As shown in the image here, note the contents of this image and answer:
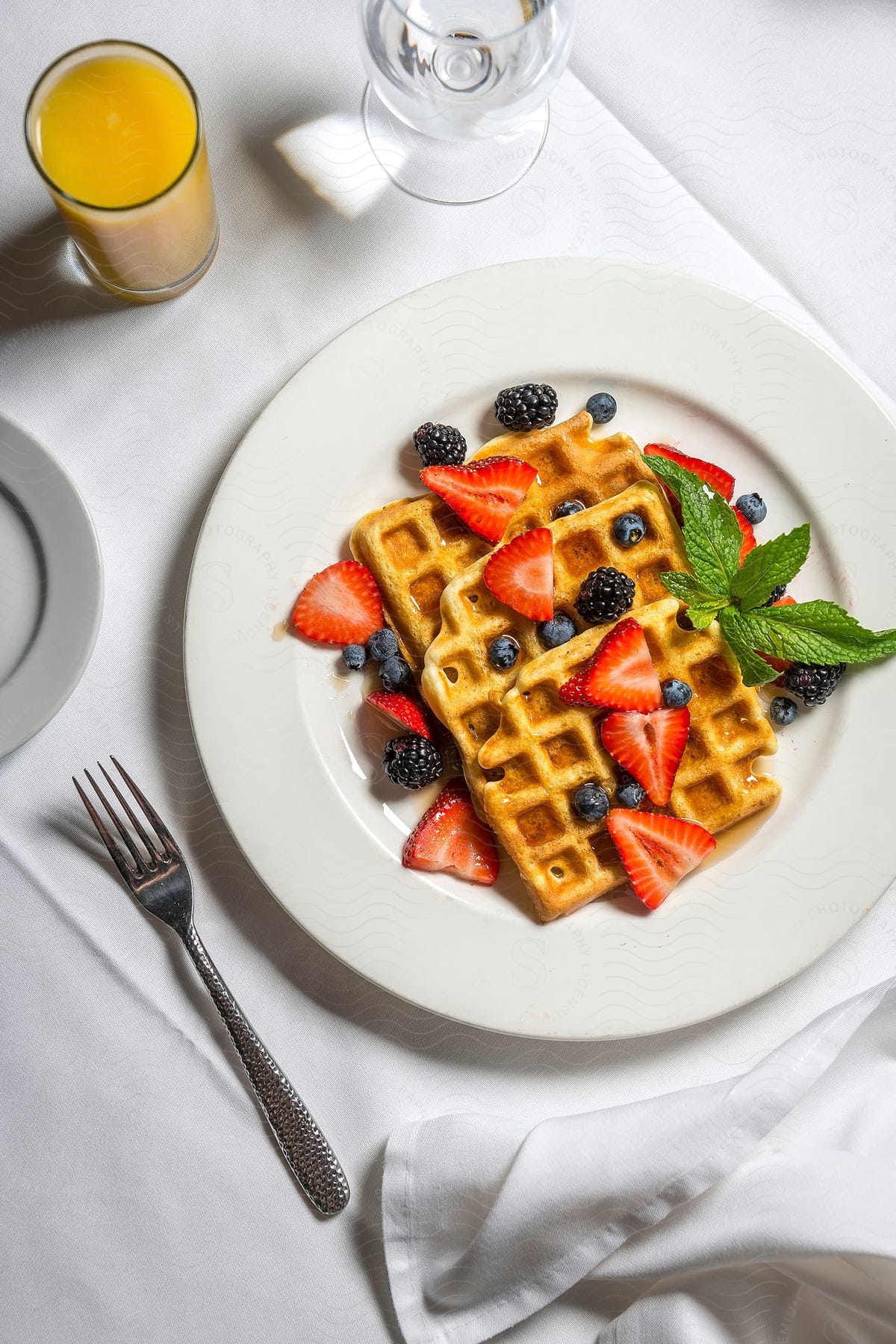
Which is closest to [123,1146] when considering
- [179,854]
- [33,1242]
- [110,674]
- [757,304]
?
[33,1242]

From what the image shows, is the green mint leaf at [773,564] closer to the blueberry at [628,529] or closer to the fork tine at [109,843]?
the blueberry at [628,529]

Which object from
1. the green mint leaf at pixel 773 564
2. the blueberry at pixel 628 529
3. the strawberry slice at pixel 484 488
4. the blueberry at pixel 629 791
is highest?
the strawberry slice at pixel 484 488

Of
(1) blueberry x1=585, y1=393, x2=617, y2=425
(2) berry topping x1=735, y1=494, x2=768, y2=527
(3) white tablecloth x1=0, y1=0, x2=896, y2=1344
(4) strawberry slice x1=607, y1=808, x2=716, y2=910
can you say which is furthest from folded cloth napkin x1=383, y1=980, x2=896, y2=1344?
(1) blueberry x1=585, y1=393, x2=617, y2=425

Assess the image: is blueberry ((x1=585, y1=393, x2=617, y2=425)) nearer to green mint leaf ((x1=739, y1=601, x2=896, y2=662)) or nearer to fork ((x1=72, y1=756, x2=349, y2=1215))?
green mint leaf ((x1=739, y1=601, x2=896, y2=662))

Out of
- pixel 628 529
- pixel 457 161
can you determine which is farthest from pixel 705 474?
pixel 457 161

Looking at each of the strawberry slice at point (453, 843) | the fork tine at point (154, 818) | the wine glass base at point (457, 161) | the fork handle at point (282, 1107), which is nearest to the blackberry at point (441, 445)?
the wine glass base at point (457, 161)

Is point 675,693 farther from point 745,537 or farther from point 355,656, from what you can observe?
point 355,656

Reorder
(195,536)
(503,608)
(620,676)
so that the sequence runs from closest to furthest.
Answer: (620,676) < (503,608) < (195,536)
